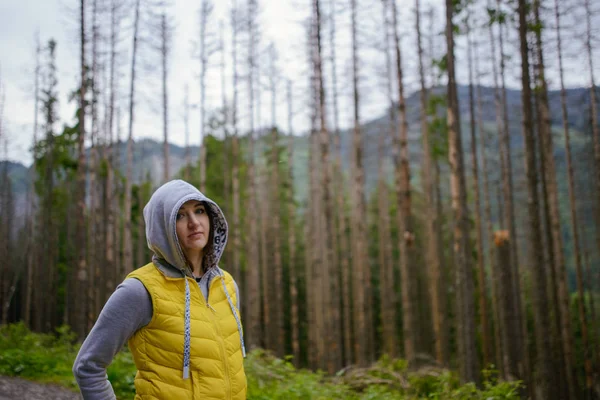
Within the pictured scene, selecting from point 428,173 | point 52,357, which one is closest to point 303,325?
point 428,173

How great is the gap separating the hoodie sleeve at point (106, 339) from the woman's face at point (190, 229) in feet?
0.93

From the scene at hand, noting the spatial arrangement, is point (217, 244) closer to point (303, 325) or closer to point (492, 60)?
point (492, 60)

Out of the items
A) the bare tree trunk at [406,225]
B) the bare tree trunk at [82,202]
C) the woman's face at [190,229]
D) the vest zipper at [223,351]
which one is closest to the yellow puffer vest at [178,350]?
the vest zipper at [223,351]

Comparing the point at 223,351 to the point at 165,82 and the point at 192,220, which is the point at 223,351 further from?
the point at 165,82

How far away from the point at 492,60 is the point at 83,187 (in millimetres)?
13032

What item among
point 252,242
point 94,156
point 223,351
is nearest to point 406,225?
point 223,351

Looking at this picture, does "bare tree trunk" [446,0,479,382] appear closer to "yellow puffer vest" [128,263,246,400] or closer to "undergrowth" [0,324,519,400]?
"undergrowth" [0,324,519,400]

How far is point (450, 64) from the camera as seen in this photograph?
8469 millimetres

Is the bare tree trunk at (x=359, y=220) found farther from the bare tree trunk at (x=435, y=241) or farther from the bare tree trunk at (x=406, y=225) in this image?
the bare tree trunk at (x=435, y=241)

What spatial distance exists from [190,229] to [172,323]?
1.26 ft

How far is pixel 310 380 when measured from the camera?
6395 mm

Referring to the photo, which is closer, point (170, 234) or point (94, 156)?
point (170, 234)

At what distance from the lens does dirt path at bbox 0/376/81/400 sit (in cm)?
605

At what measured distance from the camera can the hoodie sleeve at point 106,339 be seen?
1739 millimetres
